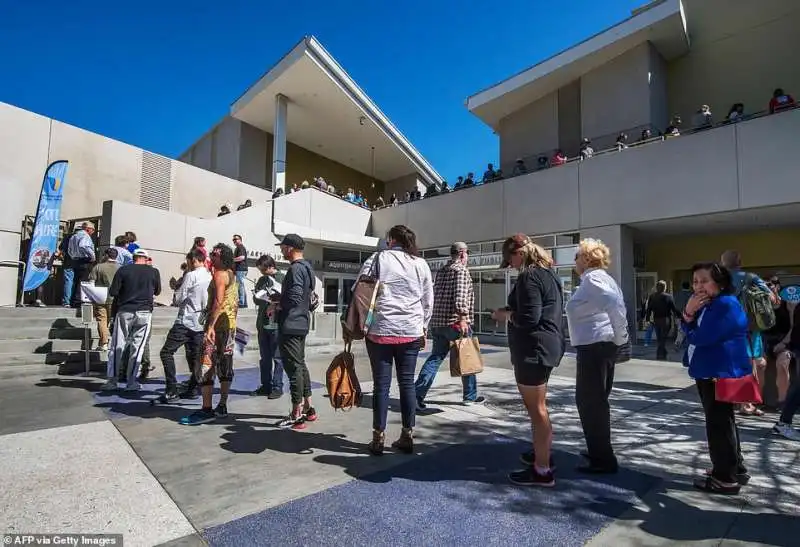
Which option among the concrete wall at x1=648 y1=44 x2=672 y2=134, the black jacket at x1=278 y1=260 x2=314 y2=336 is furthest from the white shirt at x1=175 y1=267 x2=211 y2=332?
the concrete wall at x1=648 y1=44 x2=672 y2=134

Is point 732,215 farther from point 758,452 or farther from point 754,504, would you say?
point 754,504

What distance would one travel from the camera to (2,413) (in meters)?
4.41

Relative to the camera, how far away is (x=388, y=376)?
11.2 ft

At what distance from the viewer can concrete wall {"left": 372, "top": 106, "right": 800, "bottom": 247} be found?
34.8 ft

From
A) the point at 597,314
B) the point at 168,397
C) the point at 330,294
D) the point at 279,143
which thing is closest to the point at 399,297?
the point at 597,314

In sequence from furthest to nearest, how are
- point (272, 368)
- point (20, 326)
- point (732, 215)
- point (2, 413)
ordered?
point (732, 215), point (20, 326), point (272, 368), point (2, 413)

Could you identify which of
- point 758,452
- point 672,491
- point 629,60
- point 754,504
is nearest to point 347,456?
point 672,491

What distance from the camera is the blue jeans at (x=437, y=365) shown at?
4812mm

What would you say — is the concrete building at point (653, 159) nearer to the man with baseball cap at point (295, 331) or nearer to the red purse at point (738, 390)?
the red purse at point (738, 390)

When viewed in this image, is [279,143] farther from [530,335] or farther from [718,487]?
[718,487]

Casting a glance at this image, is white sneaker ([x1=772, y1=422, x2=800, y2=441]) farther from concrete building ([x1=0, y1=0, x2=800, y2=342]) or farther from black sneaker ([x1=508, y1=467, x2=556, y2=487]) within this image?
concrete building ([x1=0, y1=0, x2=800, y2=342])

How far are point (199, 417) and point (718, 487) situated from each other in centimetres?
427

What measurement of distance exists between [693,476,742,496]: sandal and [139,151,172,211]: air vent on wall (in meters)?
16.9

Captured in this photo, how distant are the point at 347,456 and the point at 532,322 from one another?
1.77 meters
